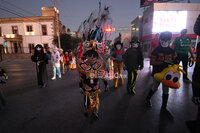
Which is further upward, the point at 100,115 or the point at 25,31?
the point at 25,31

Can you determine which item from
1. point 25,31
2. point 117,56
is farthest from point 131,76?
point 25,31

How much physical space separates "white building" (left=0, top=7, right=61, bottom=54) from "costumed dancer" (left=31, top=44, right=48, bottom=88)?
19942 millimetres

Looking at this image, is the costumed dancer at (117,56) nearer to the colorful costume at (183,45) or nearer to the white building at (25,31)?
the colorful costume at (183,45)

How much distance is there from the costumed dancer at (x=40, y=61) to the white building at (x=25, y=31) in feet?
65.4

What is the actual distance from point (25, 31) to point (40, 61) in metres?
24.0

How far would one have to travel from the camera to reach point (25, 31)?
73.9 ft

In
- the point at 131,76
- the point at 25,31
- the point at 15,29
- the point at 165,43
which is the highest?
the point at 15,29

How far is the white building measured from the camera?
21750 mm

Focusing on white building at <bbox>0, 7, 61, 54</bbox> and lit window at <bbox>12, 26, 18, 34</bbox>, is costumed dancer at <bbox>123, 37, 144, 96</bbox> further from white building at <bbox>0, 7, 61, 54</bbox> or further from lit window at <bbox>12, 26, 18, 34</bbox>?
lit window at <bbox>12, 26, 18, 34</bbox>

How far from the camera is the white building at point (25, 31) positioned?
21.8 m

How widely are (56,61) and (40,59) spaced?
114 centimetres

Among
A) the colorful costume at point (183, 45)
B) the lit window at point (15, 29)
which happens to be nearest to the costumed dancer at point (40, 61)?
the colorful costume at point (183, 45)

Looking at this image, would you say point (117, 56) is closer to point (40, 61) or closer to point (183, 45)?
point (183, 45)

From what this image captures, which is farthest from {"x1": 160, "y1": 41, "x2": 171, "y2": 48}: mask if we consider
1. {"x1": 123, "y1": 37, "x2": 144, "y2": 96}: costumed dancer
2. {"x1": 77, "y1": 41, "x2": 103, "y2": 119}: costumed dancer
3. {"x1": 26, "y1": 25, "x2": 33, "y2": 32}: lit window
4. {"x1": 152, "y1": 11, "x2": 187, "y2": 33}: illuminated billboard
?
{"x1": 26, "y1": 25, "x2": 33, "y2": 32}: lit window
